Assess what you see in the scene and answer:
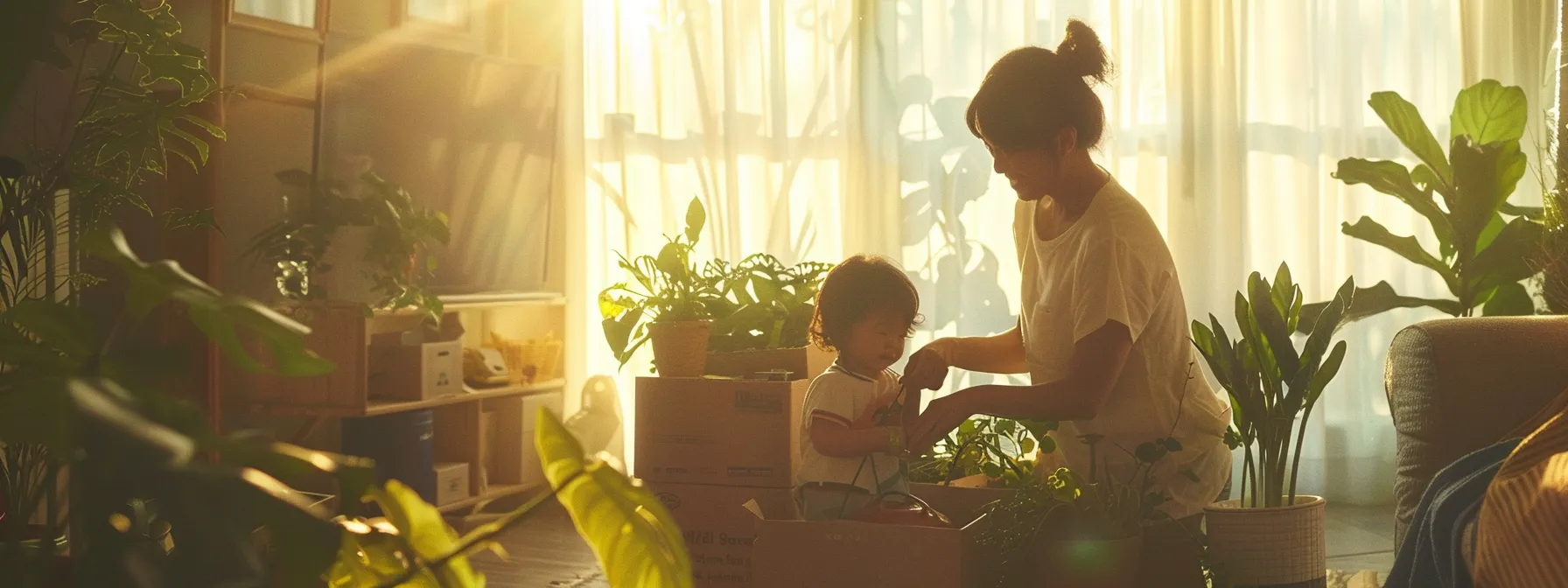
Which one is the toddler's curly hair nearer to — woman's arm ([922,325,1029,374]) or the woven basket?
woman's arm ([922,325,1029,374])

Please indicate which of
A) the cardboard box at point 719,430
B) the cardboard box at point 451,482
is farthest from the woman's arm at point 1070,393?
the cardboard box at point 451,482

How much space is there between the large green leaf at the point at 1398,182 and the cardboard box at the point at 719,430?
197 cm

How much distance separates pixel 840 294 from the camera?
2.30m

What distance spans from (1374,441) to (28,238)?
4.17 m

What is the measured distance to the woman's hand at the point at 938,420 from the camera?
193 centimetres

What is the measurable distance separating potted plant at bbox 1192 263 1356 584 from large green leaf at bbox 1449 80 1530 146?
1.83 metres

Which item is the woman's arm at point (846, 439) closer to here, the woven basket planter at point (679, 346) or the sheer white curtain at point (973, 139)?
the woven basket planter at point (679, 346)

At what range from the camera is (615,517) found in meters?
0.78

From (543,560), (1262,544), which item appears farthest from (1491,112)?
(543,560)

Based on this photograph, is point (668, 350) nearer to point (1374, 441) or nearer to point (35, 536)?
point (35, 536)

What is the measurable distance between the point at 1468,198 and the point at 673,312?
2337 millimetres

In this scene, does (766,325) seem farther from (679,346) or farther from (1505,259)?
(1505,259)

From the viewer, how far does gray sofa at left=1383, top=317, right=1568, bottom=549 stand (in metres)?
1.96

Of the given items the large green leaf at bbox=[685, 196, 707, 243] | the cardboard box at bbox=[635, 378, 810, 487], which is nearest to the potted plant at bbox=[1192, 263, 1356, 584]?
the cardboard box at bbox=[635, 378, 810, 487]
